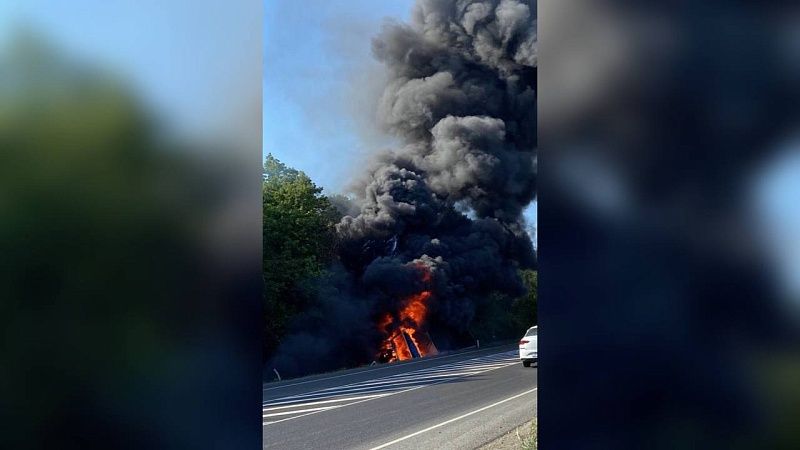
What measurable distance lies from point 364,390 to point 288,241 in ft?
24.4

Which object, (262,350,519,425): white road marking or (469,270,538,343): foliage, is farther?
(469,270,538,343): foliage

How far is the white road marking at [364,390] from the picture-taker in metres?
9.48

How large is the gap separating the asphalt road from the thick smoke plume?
27.5ft

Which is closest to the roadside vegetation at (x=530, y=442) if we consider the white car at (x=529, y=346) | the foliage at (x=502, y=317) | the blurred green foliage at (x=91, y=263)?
the blurred green foliage at (x=91, y=263)

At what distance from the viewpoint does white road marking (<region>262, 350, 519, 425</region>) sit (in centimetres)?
948

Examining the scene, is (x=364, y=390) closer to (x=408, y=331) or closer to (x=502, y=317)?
(x=408, y=331)

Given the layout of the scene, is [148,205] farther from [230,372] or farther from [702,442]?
[702,442]

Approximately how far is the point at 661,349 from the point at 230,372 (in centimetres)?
115

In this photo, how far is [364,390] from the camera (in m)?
11.4

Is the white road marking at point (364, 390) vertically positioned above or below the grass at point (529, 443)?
below

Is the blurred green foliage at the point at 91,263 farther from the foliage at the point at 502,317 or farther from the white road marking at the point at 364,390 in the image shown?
the foliage at the point at 502,317

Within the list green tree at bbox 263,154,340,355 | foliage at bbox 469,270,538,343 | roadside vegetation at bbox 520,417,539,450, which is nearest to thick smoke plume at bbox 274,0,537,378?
foliage at bbox 469,270,538,343

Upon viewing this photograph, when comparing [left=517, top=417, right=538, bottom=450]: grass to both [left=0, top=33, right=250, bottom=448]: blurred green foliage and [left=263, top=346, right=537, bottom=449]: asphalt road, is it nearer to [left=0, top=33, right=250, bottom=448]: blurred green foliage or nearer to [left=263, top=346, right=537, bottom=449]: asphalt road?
[left=263, top=346, right=537, bottom=449]: asphalt road

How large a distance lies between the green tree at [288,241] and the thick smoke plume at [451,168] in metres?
2.45
